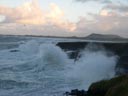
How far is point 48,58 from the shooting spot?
42.5m

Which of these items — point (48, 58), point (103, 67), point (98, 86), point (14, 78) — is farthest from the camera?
point (48, 58)

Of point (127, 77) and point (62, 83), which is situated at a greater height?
point (127, 77)

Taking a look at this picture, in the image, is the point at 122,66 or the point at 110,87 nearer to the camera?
Result: the point at 110,87

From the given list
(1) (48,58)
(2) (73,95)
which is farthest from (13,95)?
(1) (48,58)

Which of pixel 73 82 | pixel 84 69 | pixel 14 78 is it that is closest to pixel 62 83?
pixel 73 82

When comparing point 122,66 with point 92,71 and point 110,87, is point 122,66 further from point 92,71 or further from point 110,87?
point 110,87

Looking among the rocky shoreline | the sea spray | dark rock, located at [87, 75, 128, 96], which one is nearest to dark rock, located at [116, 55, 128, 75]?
the sea spray

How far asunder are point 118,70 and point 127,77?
13526 millimetres

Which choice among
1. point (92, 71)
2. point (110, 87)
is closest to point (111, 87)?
point (110, 87)

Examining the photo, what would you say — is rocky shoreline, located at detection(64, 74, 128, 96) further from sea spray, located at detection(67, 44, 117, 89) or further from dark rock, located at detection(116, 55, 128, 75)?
dark rock, located at detection(116, 55, 128, 75)

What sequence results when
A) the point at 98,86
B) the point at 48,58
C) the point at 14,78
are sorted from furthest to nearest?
the point at 48,58
the point at 14,78
the point at 98,86

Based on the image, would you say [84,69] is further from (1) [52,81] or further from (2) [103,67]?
(1) [52,81]

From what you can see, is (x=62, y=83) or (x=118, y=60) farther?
(x=118, y=60)

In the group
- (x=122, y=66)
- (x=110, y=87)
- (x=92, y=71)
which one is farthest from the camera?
(x=92, y=71)
